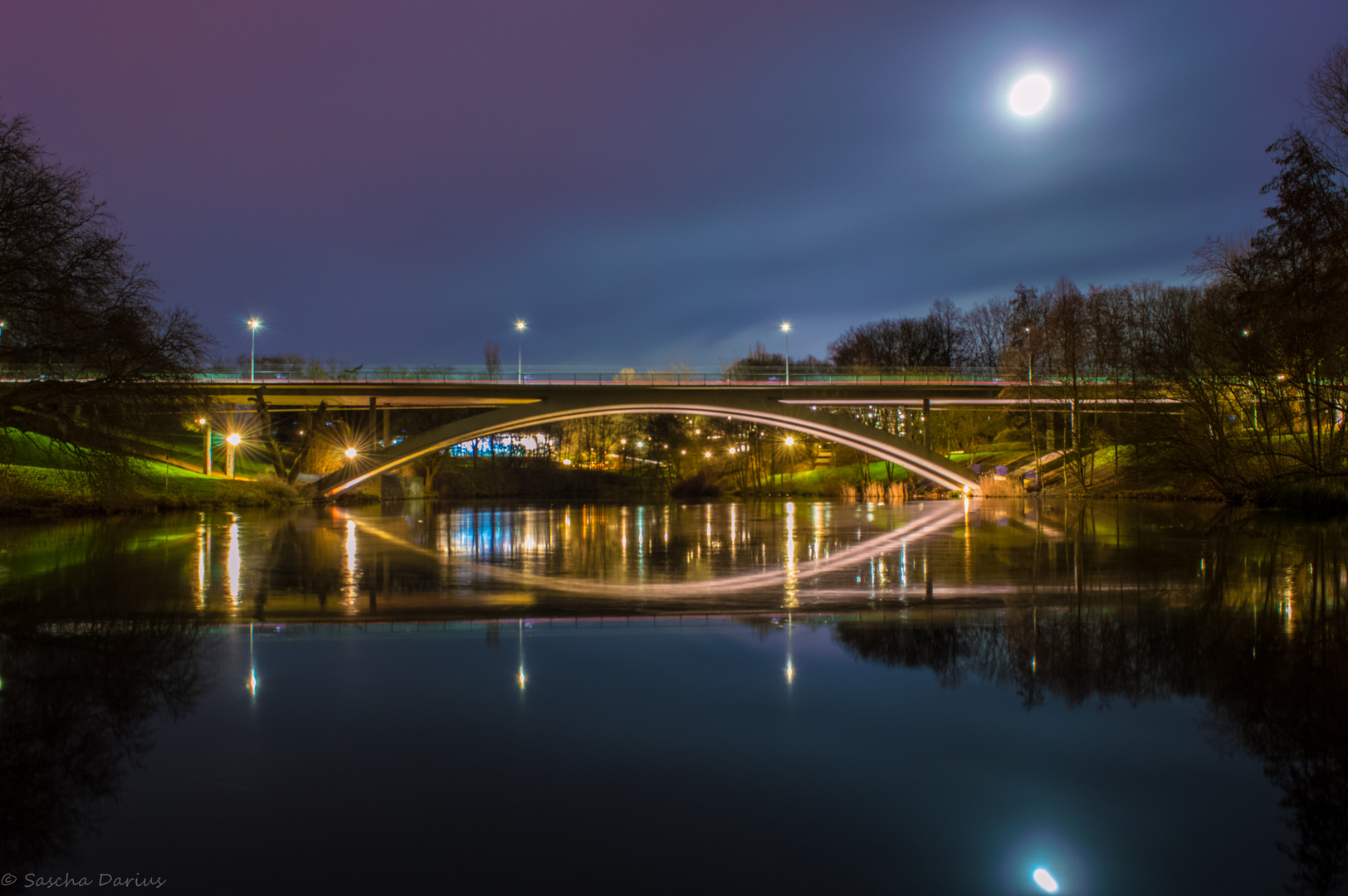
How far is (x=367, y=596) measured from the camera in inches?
388

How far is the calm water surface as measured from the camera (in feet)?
10.4

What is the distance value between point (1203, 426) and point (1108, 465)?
16465mm

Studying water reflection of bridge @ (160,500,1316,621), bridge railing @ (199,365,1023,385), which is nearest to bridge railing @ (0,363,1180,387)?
bridge railing @ (199,365,1023,385)

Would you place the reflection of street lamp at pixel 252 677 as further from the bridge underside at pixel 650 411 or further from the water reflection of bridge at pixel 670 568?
the bridge underside at pixel 650 411

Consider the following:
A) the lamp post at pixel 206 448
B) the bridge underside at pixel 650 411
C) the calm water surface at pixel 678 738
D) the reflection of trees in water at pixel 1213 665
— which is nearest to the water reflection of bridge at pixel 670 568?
the calm water surface at pixel 678 738

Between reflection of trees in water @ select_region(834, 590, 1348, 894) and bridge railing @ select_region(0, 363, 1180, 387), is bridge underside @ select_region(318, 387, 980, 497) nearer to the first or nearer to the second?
bridge railing @ select_region(0, 363, 1180, 387)

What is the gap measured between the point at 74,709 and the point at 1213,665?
747 cm

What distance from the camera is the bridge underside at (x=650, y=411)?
172 feet

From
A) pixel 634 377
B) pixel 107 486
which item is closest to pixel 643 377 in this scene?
pixel 634 377

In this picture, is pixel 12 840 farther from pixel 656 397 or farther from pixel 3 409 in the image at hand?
pixel 656 397

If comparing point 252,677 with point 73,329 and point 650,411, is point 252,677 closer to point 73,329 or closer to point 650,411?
point 73,329

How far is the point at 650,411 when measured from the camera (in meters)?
54.4

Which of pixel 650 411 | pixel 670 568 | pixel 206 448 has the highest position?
pixel 650 411

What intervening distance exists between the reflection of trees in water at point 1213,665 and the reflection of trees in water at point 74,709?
4763 millimetres
